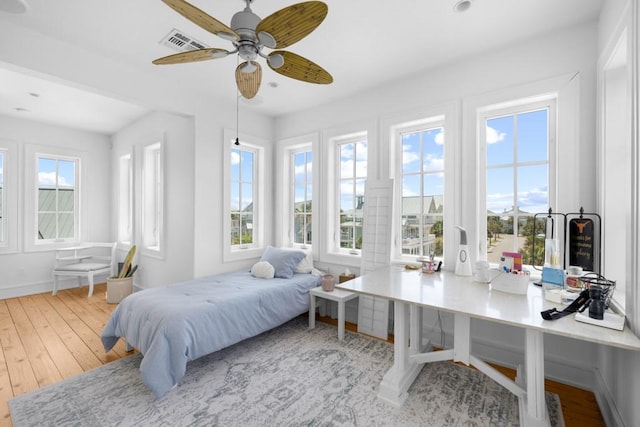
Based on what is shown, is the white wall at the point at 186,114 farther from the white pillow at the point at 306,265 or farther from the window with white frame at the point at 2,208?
the window with white frame at the point at 2,208

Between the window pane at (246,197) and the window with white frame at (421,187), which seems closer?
the window with white frame at (421,187)

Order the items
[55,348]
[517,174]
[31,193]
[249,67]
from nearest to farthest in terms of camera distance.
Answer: [249,67], [517,174], [55,348], [31,193]

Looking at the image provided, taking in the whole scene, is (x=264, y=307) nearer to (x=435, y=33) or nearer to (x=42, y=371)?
(x=42, y=371)

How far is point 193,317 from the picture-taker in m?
2.18

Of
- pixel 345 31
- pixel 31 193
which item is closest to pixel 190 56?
pixel 345 31

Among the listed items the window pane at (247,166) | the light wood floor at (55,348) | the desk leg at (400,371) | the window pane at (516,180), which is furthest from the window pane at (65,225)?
the window pane at (516,180)

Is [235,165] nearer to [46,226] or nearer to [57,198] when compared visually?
[57,198]

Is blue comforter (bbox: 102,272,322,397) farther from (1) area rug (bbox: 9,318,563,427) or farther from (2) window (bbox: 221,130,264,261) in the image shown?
(2) window (bbox: 221,130,264,261)

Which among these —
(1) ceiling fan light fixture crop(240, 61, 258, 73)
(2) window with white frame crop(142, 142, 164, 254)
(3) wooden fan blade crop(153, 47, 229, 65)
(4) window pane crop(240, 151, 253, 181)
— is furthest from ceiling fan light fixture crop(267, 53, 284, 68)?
(2) window with white frame crop(142, 142, 164, 254)

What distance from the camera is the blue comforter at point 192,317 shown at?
1988 mm

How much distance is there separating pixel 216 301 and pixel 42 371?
1.50 meters

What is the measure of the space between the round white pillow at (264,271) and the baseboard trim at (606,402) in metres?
2.83

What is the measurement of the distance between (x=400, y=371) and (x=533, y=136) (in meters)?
2.25

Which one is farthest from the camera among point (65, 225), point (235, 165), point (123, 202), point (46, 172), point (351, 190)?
point (123, 202)
